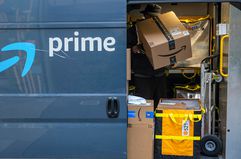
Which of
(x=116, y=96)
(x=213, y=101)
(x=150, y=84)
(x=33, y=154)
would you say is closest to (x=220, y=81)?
(x=213, y=101)

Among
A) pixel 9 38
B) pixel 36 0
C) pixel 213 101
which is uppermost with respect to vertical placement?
pixel 36 0

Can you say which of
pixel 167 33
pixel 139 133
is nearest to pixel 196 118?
pixel 139 133

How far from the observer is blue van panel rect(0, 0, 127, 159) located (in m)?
3.17

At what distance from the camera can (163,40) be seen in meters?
4.39

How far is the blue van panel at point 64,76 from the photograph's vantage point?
317 centimetres

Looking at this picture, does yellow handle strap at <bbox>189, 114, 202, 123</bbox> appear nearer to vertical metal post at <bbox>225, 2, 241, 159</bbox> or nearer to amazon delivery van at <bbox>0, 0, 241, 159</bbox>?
vertical metal post at <bbox>225, 2, 241, 159</bbox>

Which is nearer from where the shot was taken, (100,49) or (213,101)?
(100,49)

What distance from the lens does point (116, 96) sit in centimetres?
319

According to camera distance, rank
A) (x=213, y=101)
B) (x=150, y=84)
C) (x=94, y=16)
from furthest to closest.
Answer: (x=150, y=84) < (x=213, y=101) < (x=94, y=16)

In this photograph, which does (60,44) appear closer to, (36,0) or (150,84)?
(36,0)

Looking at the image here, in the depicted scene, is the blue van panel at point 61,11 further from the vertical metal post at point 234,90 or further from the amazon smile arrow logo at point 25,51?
the vertical metal post at point 234,90

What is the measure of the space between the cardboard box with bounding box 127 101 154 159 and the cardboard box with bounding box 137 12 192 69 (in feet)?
3.66

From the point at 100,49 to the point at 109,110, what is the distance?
511 mm

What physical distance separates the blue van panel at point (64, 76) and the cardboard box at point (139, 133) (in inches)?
8.6
